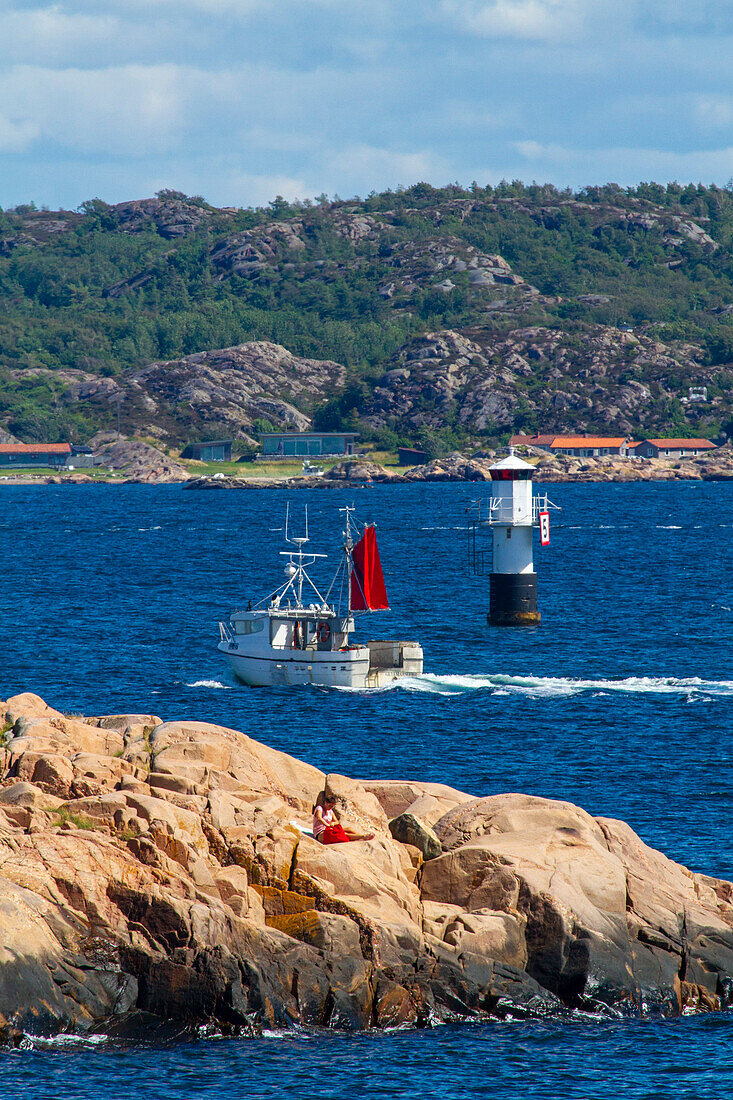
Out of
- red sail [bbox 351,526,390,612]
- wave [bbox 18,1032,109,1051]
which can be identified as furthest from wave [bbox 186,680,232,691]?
wave [bbox 18,1032,109,1051]

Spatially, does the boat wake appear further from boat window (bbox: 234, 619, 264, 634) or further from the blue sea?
boat window (bbox: 234, 619, 264, 634)

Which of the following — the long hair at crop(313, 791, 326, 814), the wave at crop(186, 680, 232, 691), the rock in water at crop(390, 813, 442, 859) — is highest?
the long hair at crop(313, 791, 326, 814)

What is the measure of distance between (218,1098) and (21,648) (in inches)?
1989

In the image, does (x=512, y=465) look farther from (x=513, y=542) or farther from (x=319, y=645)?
(x=319, y=645)

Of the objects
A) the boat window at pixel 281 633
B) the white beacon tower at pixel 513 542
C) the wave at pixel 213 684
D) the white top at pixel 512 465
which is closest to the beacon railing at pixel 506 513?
the white beacon tower at pixel 513 542

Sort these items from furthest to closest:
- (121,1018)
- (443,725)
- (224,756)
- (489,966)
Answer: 1. (443,725)
2. (224,756)
3. (489,966)
4. (121,1018)

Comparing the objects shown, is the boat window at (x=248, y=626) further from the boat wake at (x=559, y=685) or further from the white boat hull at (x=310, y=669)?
the boat wake at (x=559, y=685)

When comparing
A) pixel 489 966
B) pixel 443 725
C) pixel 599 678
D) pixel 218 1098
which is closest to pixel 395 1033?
pixel 489 966

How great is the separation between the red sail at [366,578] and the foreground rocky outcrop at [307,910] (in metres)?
32.1

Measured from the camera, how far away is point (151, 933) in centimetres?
2270

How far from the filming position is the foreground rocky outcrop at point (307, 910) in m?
22.5

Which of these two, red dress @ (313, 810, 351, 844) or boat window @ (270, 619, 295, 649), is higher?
boat window @ (270, 619, 295, 649)

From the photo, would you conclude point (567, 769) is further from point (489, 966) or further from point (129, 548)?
point (129, 548)

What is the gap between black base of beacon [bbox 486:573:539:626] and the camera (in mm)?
73688
